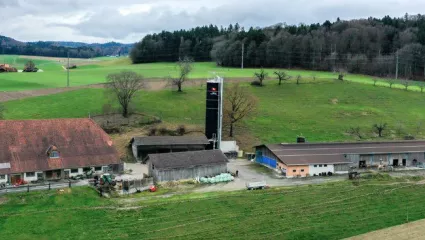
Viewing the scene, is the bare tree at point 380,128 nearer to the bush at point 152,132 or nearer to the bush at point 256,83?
the bush at point 256,83

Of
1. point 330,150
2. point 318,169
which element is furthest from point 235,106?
point 318,169

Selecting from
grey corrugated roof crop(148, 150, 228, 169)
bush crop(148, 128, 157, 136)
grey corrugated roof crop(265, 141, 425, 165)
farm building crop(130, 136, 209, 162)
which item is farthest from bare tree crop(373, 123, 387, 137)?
bush crop(148, 128, 157, 136)

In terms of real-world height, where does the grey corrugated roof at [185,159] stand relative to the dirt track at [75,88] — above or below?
below

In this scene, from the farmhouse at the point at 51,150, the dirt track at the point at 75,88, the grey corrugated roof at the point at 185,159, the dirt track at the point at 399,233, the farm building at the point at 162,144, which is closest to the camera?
the dirt track at the point at 399,233

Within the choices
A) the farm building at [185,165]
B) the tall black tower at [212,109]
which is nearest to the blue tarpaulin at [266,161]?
the tall black tower at [212,109]

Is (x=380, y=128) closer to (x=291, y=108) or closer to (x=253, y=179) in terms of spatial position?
(x=291, y=108)

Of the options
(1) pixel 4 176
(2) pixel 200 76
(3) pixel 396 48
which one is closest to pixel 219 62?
(2) pixel 200 76
